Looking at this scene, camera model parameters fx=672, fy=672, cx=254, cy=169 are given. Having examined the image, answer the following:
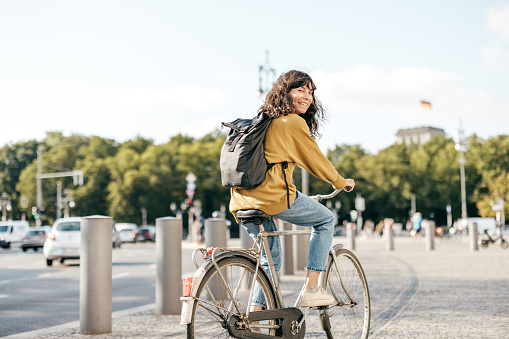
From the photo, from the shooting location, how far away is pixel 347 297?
5340 millimetres

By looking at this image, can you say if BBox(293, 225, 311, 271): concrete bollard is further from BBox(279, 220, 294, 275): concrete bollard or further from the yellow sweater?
the yellow sweater

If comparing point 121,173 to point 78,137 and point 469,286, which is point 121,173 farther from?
point 469,286

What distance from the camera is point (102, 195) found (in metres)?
83.1

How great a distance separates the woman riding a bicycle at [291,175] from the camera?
4.34m

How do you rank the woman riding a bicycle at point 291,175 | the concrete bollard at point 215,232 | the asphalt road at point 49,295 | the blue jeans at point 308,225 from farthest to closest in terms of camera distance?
the concrete bollard at point 215,232, the asphalt road at point 49,295, the blue jeans at point 308,225, the woman riding a bicycle at point 291,175

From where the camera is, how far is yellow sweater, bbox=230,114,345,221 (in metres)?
4.30

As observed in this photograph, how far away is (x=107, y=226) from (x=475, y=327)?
152 inches

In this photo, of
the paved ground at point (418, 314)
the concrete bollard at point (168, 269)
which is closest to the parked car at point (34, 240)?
the paved ground at point (418, 314)

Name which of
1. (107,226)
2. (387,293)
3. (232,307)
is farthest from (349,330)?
(387,293)

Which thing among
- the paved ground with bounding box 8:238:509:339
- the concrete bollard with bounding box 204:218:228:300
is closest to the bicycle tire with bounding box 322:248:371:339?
the paved ground with bounding box 8:238:509:339

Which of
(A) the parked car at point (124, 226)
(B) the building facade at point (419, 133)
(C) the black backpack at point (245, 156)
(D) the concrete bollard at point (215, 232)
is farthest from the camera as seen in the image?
(B) the building facade at point (419, 133)

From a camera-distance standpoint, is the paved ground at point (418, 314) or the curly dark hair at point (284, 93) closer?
the curly dark hair at point (284, 93)

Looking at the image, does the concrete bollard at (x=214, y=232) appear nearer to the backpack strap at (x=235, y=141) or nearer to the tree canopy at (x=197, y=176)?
the backpack strap at (x=235, y=141)

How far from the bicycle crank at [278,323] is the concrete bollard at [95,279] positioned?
2.95m
